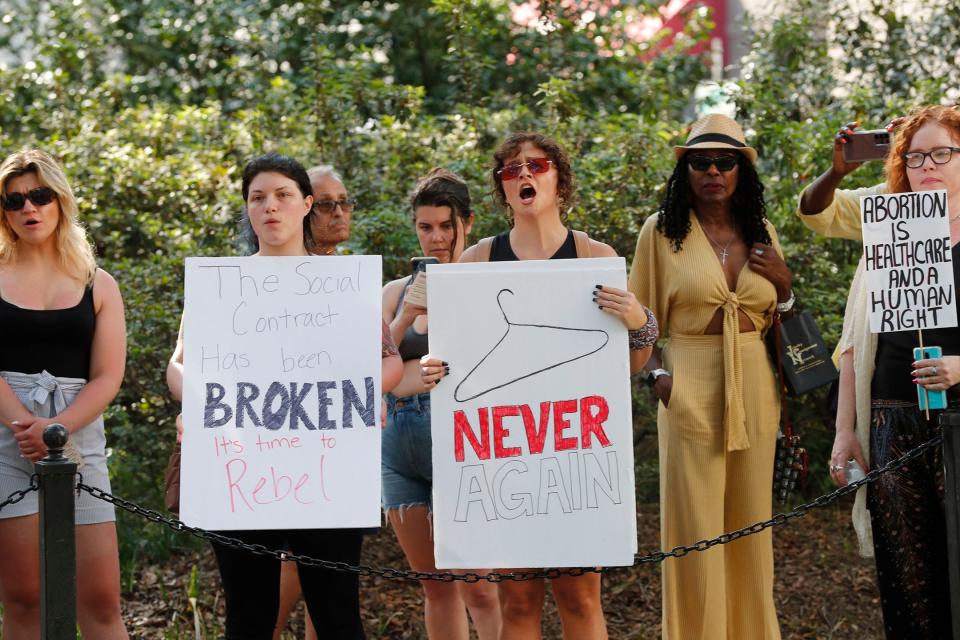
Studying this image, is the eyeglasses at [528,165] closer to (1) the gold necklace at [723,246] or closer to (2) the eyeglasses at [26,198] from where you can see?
(1) the gold necklace at [723,246]

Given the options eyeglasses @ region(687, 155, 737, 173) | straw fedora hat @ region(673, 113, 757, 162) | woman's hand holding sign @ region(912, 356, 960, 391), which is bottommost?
woman's hand holding sign @ region(912, 356, 960, 391)

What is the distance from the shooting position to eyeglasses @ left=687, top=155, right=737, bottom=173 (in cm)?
483

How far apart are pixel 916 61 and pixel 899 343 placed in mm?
5450

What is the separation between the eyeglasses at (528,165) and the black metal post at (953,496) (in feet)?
5.08

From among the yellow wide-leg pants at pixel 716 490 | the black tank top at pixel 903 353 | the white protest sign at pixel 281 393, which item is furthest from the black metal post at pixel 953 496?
the white protest sign at pixel 281 393

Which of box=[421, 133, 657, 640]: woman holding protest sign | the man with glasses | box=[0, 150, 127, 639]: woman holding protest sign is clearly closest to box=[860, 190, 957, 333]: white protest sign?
box=[421, 133, 657, 640]: woman holding protest sign

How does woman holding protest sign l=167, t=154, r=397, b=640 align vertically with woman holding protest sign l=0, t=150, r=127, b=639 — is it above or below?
below

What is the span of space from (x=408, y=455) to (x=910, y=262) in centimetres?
194

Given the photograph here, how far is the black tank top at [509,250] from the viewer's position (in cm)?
437

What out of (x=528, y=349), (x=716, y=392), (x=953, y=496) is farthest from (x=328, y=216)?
(x=953, y=496)

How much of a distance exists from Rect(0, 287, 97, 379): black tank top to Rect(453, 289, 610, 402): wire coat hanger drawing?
1.39 m

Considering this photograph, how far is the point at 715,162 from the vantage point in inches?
190

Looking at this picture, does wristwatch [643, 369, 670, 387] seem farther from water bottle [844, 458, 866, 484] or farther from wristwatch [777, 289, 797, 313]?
water bottle [844, 458, 866, 484]

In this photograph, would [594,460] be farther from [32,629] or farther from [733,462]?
[32,629]
